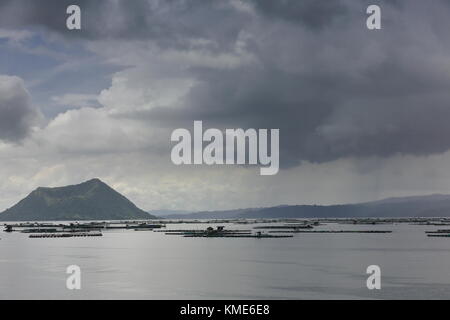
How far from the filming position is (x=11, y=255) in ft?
→ 381

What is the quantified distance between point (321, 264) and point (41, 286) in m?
47.3

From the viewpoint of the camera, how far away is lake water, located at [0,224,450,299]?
211 feet

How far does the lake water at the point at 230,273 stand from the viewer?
211 feet

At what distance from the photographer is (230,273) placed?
8275cm

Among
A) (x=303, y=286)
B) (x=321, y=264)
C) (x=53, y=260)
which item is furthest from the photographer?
(x=53, y=260)
